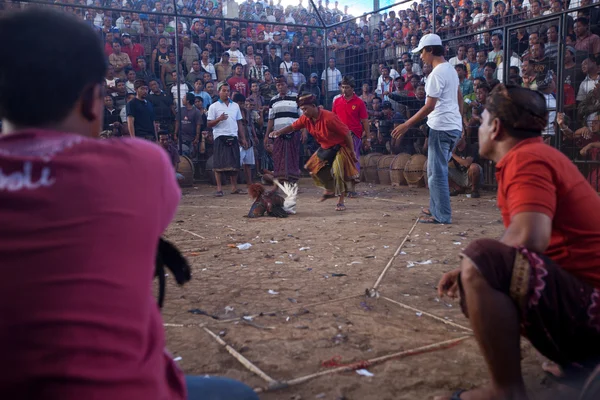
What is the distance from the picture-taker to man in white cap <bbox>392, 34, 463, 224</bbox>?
665 centimetres

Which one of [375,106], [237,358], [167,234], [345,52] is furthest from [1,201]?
[345,52]

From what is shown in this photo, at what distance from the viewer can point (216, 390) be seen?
1584mm

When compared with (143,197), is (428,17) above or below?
above

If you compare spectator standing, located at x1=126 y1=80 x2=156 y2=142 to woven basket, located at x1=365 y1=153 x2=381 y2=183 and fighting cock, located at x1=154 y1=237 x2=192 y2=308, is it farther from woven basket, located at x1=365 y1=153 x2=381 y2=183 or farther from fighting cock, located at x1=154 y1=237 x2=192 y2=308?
fighting cock, located at x1=154 y1=237 x2=192 y2=308

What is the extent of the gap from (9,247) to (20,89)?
329mm

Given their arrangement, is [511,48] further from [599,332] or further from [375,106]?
[599,332]

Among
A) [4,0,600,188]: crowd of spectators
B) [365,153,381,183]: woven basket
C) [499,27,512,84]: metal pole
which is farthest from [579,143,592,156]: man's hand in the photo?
[365,153,381,183]: woven basket

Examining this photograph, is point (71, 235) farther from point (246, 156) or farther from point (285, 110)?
point (246, 156)

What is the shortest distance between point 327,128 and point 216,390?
7.25 meters

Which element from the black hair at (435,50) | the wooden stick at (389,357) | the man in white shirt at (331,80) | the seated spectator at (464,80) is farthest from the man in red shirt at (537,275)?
the man in white shirt at (331,80)

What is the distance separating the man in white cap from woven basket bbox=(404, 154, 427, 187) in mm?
4519

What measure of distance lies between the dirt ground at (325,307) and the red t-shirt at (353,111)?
3.42 meters

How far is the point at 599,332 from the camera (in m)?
2.01

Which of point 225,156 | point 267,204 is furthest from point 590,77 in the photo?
point 225,156
